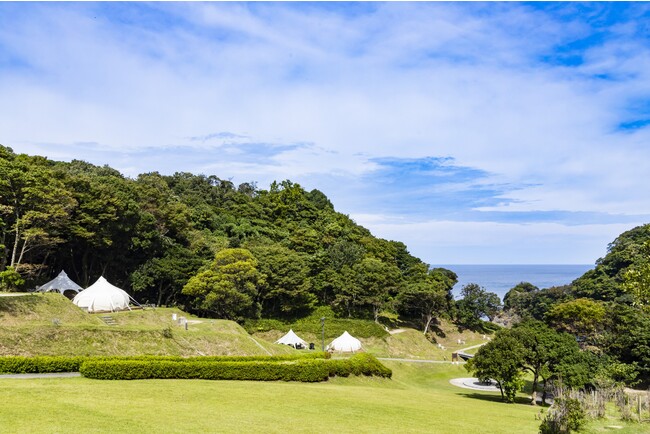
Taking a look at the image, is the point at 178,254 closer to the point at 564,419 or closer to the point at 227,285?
the point at 227,285

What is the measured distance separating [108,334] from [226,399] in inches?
512

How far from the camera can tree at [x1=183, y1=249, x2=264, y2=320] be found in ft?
160

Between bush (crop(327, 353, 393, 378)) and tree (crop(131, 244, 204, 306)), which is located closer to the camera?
bush (crop(327, 353, 393, 378))

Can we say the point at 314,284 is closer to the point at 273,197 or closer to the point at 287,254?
the point at 287,254

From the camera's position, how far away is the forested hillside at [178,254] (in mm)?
39188

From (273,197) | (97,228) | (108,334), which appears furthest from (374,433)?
(273,197)

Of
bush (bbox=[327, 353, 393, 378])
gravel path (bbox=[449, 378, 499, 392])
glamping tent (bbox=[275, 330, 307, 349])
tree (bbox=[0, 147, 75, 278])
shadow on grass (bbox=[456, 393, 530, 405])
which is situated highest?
tree (bbox=[0, 147, 75, 278])

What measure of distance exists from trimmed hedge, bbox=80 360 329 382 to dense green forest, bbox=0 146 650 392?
12996 mm

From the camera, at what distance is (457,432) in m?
16.1

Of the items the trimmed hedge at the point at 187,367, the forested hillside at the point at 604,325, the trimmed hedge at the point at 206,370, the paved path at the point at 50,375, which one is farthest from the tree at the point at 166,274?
the forested hillside at the point at 604,325

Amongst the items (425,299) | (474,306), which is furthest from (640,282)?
(474,306)

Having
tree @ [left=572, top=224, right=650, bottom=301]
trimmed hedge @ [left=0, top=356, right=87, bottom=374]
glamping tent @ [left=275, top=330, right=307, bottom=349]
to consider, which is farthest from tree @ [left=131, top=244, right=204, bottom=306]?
tree @ [left=572, top=224, right=650, bottom=301]

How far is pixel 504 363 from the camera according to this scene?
3000cm

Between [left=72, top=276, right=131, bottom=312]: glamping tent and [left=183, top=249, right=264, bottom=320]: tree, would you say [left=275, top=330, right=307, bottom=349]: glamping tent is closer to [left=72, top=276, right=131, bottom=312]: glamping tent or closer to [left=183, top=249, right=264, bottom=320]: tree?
[left=183, top=249, right=264, bottom=320]: tree
